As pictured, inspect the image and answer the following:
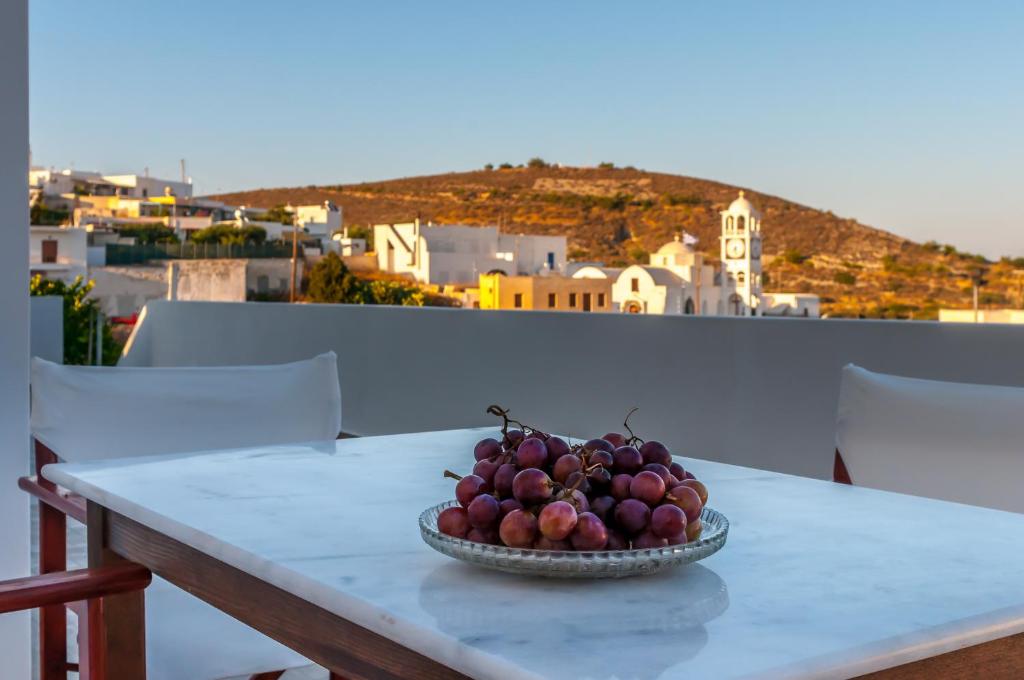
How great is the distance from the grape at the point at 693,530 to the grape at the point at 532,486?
0.11 metres

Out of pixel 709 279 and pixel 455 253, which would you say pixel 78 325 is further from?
pixel 709 279

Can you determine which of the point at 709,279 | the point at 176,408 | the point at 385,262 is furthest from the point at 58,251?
the point at 176,408

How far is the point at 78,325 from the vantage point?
1323 cm

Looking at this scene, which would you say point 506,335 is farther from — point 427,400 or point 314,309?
point 314,309

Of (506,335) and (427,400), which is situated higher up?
(506,335)

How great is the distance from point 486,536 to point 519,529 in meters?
0.04

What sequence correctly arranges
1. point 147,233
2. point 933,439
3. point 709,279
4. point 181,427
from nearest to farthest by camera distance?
point 933,439 → point 181,427 → point 709,279 → point 147,233

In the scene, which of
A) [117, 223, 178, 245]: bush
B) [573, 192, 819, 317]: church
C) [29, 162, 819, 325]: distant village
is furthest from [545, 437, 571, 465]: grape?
[117, 223, 178, 245]: bush

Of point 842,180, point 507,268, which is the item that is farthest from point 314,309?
point 842,180

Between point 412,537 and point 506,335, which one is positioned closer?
point 412,537

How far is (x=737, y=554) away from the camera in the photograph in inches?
34.2

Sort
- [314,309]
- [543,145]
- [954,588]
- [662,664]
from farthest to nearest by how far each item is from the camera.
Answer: [543,145] → [314,309] → [954,588] → [662,664]

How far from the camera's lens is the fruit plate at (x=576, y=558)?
753 millimetres

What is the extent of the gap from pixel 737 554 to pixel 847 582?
4.1 inches
